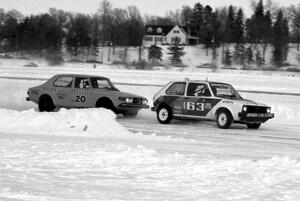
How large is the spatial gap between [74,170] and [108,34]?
130 metres

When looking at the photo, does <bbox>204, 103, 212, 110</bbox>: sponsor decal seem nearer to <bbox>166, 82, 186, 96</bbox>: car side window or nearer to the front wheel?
<bbox>166, 82, 186, 96</bbox>: car side window

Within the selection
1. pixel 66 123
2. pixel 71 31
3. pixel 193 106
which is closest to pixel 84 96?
pixel 193 106

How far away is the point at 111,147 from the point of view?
10758mm

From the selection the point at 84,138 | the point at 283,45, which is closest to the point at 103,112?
the point at 84,138

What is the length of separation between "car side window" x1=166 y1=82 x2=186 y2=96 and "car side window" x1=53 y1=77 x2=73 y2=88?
12.7ft

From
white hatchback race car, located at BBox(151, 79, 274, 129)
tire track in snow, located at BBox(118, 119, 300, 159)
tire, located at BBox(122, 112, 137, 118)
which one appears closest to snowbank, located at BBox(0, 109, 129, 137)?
tire track in snow, located at BBox(118, 119, 300, 159)

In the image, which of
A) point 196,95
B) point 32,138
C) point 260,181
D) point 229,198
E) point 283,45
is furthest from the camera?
point 283,45

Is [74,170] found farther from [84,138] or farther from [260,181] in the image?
[84,138]

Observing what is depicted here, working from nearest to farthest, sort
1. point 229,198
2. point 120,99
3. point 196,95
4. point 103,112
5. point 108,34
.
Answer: point 229,198 → point 103,112 → point 196,95 → point 120,99 → point 108,34

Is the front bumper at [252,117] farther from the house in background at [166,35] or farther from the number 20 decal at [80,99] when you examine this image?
the house in background at [166,35]

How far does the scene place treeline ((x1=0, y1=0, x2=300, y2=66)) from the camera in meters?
113

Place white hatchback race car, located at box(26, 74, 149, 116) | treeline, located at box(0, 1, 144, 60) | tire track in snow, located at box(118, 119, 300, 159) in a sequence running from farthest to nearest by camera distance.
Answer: treeline, located at box(0, 1, 144, 60) < white hatchback race car, located at box(26, 74, 149, 116) < tire track in snow, located at box(118, 119, 300, 159)

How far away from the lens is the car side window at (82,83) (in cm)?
1920

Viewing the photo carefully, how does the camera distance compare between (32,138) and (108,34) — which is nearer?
(32,138)
